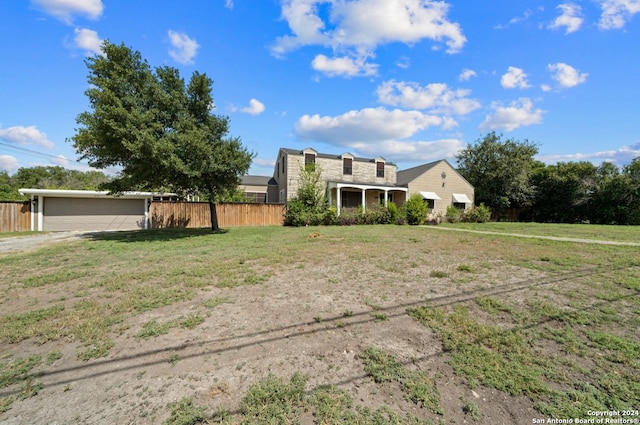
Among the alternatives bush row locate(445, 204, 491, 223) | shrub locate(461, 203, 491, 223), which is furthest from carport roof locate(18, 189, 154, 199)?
shrub locate(461, 203, 491, 223)

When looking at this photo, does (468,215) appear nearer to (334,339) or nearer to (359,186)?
(359,186)

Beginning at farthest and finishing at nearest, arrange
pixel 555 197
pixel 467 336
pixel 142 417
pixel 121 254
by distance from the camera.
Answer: pixel 555 197 < pixel 121 254 < pixel 467 336 < pixel 142 417

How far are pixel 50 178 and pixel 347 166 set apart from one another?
46.0 m

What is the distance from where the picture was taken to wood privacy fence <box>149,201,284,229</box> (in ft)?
56.2

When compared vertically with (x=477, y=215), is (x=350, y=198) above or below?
above

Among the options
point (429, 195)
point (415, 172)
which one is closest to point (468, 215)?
point (429, 195)

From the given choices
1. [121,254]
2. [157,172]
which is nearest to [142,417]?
[121,254]

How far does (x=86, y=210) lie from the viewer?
16703mm

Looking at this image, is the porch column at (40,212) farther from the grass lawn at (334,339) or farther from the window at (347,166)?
the window at (347,166)

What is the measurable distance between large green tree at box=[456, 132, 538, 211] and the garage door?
28.2 meters

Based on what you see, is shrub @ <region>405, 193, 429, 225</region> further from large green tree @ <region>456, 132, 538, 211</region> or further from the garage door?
the garage door

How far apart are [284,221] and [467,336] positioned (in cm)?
1613

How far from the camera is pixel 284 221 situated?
733 inches

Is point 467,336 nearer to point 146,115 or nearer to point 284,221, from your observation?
point 146,115
